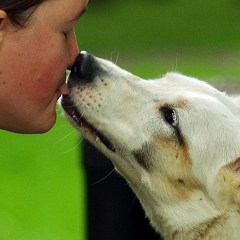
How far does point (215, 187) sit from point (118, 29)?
12.0 meters

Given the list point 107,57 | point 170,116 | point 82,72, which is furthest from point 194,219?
point 107,57

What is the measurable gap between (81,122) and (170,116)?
445mm

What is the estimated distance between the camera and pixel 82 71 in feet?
14.5

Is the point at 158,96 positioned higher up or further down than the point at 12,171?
higher up

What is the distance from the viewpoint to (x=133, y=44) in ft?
49.9

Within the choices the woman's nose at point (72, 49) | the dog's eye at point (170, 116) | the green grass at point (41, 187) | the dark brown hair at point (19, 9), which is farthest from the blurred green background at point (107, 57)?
the dark brown hair at point (19, 9)

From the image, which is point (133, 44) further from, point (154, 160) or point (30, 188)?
point (154, 160)

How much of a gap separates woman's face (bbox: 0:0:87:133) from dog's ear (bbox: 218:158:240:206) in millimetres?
906

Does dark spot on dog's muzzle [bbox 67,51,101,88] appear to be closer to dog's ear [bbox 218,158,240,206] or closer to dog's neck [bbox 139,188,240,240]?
dog's neck [bbox 139,188,240,240]

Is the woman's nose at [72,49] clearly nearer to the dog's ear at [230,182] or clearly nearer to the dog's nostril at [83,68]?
the dog's nostril at [83,68]

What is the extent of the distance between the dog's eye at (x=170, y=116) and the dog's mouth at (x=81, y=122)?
306mm

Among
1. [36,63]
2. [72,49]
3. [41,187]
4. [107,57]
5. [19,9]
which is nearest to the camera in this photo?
[19,9]

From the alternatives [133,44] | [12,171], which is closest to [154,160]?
[12,171]

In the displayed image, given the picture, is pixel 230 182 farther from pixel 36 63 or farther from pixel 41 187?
pixel 41 187
